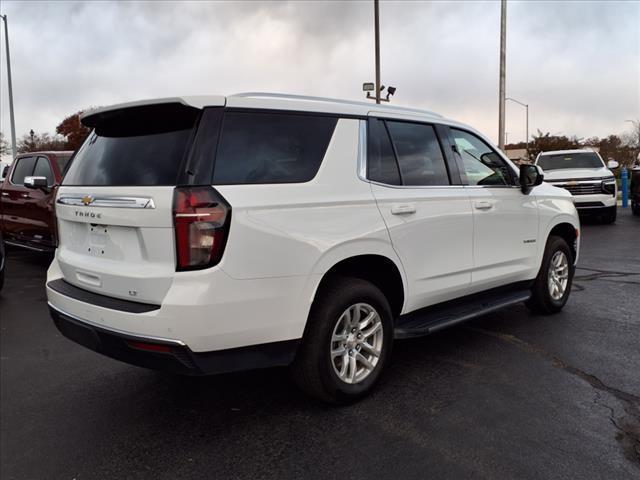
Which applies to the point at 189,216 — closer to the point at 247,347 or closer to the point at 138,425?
the point at 247,347

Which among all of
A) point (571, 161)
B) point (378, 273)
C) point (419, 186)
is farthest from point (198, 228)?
point (571, 161)

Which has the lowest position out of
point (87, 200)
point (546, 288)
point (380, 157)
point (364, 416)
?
point (364, 416)

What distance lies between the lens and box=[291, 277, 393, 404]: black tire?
3109mm

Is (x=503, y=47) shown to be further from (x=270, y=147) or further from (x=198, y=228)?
(x=198, y=228)

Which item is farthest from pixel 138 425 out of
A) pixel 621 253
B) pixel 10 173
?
pixel 621 253

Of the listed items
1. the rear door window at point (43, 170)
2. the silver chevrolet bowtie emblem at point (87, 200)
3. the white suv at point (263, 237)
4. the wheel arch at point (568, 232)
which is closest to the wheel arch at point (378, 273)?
the white suv at point (263, 237)

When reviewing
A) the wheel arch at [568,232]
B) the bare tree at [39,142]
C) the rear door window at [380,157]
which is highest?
the bare tree at [39,142]

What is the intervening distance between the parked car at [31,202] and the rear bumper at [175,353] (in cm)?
554

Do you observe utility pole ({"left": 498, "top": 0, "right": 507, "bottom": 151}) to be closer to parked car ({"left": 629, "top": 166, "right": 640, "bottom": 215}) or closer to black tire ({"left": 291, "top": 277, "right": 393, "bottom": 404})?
parked car ({"left": 629, "top": 166, "right": 640, "bottom": 215})

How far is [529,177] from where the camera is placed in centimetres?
475

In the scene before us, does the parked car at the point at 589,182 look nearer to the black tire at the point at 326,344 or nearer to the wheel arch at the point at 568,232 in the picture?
the wheel arch at the point at 568,232

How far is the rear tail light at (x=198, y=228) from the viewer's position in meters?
2.65

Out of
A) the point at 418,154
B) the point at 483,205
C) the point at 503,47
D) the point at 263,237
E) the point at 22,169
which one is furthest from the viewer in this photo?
the point at 503,47

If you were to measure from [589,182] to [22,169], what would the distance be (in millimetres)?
12626
